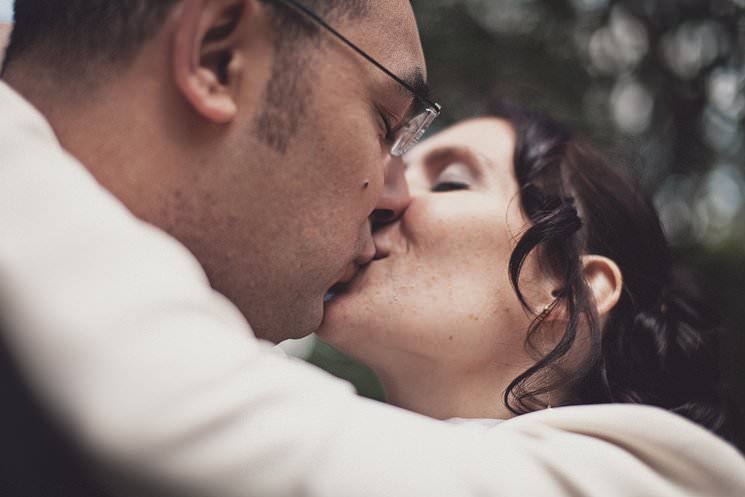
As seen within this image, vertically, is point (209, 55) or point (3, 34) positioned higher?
point (209, 55)

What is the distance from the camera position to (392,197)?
8.07 feet

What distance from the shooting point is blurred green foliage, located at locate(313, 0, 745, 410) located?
582cm

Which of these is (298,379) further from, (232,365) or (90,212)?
(90,212)

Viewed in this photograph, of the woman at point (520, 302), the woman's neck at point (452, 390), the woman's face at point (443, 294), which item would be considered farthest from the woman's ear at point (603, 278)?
the woman's neck at point (452, 390)

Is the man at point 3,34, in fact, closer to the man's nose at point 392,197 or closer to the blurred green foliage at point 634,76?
the man's nose at point 392,197

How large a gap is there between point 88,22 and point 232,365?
101 centimetres

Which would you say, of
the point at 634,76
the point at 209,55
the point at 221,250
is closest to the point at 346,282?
the point at 221,250

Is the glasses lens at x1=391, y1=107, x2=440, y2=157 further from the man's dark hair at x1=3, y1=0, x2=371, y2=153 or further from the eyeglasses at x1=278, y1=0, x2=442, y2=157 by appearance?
the man's dark hair at x1=3, y1=0, x2=371, y2=153

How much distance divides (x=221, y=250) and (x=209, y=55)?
1.57ft

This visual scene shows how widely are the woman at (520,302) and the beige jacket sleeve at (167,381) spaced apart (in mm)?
867

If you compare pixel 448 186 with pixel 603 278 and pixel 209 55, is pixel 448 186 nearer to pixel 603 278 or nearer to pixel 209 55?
pixel 603 278

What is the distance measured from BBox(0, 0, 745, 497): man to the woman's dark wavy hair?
50 centimetres

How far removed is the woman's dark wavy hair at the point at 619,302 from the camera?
→ 234cm

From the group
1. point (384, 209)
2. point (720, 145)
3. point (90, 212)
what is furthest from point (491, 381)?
point (720, 145)
